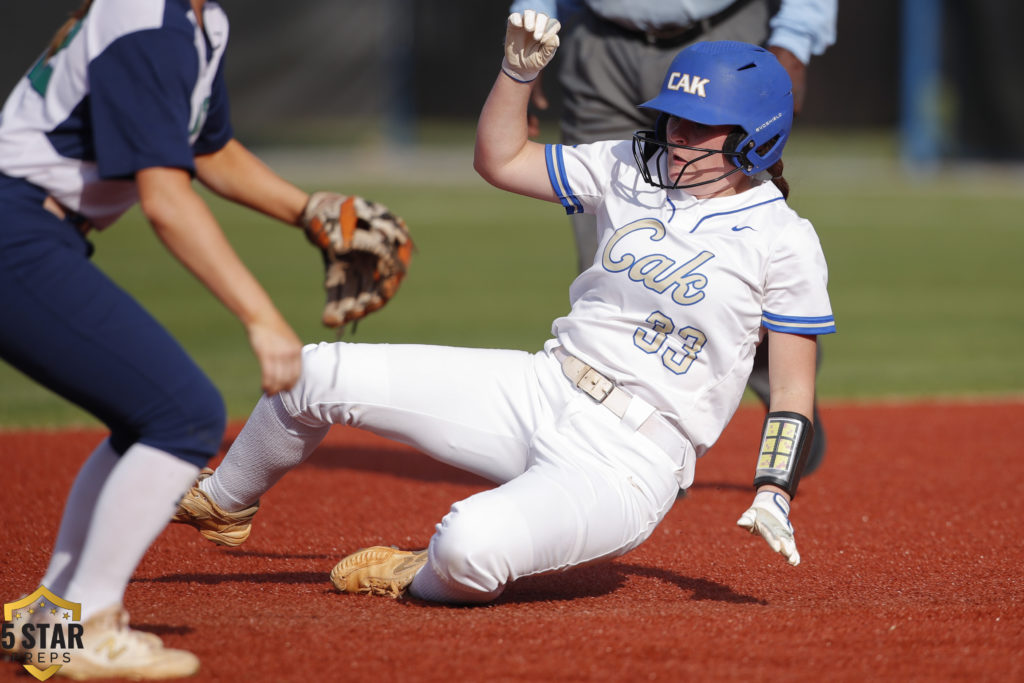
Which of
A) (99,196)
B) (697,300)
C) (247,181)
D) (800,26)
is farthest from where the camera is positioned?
(800,26)

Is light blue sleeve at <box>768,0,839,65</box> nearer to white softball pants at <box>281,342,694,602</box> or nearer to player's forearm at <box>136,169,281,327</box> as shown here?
white softball pants at <box>281,342,694,602</box>

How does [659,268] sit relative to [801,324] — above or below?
above

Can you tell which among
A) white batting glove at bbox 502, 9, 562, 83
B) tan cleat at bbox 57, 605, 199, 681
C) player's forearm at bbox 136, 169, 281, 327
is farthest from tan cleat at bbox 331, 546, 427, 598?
white batting glove at bbox 502, 9, 562, 83

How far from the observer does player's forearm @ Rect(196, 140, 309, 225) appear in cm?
321

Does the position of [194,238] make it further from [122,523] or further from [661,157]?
[661,157]

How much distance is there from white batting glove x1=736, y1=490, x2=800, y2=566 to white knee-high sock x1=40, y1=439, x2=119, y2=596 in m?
1.51

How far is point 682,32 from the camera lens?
15.6 ft

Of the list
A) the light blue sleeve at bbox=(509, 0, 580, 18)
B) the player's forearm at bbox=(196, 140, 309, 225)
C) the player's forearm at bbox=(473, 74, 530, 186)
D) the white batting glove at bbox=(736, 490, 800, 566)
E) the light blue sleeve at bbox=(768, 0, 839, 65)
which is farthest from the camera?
the light blue sleeve at bbox=(509, 0, 580, 18)

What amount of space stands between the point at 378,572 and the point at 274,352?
40.8 inches

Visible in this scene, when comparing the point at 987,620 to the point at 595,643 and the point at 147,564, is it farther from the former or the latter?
the point at 147,564

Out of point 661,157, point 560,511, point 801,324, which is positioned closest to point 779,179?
point 661,157

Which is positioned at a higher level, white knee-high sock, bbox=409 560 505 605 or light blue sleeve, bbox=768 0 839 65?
light blue sleeve, bbox=768 0 839 65

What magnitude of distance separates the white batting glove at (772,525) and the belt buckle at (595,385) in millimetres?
501

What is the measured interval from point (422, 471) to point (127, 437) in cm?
263
